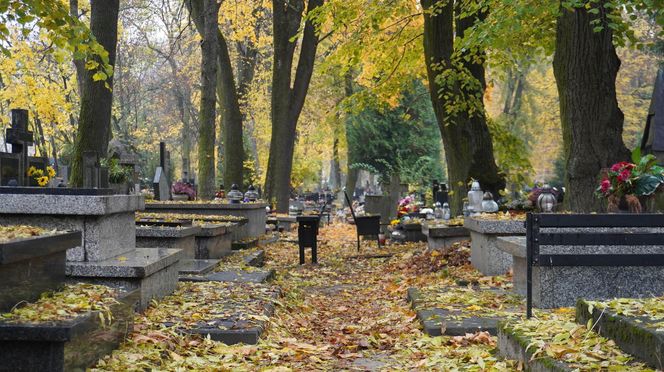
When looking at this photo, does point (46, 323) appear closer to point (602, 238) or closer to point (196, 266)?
point (602, 238)

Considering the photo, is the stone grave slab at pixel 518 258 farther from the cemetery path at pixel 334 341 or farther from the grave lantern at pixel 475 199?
the grave lantern at pixel 475 199

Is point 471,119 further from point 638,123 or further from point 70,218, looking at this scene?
point 638,123

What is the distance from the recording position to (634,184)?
8289 millimetres

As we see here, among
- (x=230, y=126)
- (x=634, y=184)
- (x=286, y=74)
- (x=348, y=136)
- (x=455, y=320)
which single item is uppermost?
(x=286, y=74)

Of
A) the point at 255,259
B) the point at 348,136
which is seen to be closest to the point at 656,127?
the point at 255,259

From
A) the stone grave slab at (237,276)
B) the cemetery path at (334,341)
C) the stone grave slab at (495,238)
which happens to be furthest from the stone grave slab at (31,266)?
the stone grave slab at (495,238)

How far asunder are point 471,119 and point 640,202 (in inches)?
338

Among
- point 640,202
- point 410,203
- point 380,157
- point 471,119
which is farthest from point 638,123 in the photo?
point 640,202

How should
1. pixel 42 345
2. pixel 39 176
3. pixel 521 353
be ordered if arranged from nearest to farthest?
1. pixel 42 345
2. pixel 521 353
3. pixel 39 176

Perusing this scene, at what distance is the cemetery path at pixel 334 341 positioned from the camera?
5.87 metres

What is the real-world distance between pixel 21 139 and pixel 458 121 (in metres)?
8.53

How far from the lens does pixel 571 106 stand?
11766 mm

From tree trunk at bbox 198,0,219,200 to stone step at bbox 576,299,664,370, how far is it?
14.1 metres

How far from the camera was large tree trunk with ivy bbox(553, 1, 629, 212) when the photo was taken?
11539 mm
